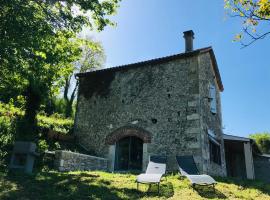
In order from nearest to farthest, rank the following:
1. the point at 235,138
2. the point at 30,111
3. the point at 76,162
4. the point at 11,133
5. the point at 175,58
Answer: the point at 76,162, the point at 11,133, the point at 175,58, the point at 30,111, the point at 235,138

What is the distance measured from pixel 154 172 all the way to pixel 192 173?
4.46 ft

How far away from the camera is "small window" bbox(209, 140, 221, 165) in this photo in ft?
45.7

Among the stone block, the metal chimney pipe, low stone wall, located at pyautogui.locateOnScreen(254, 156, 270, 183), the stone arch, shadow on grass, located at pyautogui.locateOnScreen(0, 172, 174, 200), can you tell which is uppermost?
the metal chimney pipe

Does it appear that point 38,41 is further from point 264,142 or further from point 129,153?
point 264,142

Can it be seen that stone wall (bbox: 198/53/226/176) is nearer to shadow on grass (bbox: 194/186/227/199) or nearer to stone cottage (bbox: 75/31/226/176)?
stone cottage (bbox: 75/31/226/176)

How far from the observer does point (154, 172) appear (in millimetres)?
10281

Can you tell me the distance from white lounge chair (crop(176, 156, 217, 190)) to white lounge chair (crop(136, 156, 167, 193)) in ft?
2.28

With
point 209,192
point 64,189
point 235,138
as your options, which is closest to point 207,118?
point 235,138

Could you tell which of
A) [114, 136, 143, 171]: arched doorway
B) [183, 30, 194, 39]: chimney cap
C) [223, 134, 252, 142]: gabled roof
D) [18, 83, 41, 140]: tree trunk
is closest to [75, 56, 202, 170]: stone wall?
[114, 136, 143, 171]: arched doorway

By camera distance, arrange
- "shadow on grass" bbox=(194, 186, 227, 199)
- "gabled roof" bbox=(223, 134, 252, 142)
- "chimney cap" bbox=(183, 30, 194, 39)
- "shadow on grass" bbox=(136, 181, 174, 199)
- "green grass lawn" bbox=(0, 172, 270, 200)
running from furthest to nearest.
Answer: "gabled roof" bbox=(223, 134, 252, 142)
"chimney cap" bbox=(183, 30, 194, 39)
"shadow on grass" bbox=(194, 186, 227, 199)
"shadow on grass" bbox=(136, 181, 174, 199)
"green grass lawn" bbox=(0, 172, 270, 200)

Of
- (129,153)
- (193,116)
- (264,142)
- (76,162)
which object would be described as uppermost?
(264,142)

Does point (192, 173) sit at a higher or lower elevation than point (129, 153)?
lower

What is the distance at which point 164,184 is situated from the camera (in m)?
9.34

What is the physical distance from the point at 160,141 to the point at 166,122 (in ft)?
3.05
